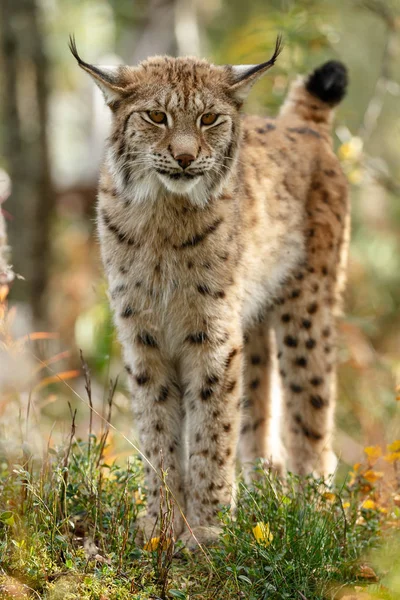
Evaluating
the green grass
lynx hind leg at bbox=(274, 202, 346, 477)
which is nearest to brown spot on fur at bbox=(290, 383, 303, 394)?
lynx hind leg at bbox=(274, 202, 346, 477)

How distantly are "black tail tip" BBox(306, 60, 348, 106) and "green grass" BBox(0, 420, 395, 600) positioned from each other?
2.87 metres

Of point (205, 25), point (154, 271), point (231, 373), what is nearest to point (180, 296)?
point (154, 271)

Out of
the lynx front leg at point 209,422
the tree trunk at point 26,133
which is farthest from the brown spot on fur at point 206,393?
the tree trunk at point 26,133

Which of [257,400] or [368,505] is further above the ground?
[368,505]

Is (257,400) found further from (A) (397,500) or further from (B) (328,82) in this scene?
(B) (328,82)

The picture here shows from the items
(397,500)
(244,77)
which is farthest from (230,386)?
(244,77)

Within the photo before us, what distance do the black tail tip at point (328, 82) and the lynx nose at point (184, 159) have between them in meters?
2.08

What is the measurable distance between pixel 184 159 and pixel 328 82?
211cm

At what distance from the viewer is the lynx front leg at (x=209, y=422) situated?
448cm

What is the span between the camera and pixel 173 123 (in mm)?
4199

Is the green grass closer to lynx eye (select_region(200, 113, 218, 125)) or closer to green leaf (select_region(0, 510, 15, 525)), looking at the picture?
green leaf (select_region(0, 510, 15, 525))

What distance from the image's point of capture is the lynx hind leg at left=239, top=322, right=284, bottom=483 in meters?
5.79

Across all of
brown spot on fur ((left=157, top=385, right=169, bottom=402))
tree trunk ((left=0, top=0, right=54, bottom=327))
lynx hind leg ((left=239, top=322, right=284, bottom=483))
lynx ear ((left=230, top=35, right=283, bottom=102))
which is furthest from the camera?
tree trunk ((left=0, top=0, right=54, bottom=327))

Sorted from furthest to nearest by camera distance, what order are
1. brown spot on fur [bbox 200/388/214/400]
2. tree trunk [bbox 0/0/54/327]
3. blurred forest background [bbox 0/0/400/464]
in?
1. tree trunk [bbox 0/0/54/327]
2. blurred forest background [bbox 0/0/400/464]
3. brown spot on fur [bbox 200/388/214/400]
